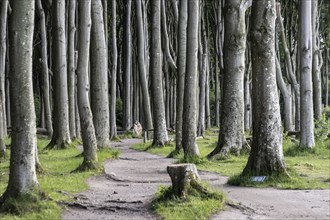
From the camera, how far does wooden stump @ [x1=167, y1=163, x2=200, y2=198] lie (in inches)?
316

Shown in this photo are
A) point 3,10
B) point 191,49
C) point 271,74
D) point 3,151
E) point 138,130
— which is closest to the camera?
point 271,74

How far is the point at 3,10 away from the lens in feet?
70.9

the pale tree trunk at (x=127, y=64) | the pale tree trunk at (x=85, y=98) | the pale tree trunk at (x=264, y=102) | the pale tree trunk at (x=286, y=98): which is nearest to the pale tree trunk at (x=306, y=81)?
the pale tree trunk at (x=264, y=102)

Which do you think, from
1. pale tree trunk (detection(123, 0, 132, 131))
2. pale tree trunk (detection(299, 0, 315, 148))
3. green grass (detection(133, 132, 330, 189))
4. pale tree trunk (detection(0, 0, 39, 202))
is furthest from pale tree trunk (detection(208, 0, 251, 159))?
pale tree trunk (detection(123, 0, 132, 131))

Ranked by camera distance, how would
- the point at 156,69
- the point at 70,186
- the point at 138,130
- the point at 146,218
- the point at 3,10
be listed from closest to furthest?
1. the point at 146,218
2. the point at 70,186
3. the point at 156,69
4. the point at 3,10
5. the point at 138,130

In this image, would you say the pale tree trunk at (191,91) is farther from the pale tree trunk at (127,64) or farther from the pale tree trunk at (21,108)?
the pale tree trunk at (127,64)

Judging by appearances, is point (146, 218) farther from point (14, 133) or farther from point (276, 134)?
point (276, 134)

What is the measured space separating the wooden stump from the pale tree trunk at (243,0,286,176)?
2.30 meters

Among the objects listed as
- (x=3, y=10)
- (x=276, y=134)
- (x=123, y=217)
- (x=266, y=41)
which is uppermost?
(x=3, y=10)

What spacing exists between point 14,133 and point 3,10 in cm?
1539

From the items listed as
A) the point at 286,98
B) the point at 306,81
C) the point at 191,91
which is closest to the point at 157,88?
the point at 286,98

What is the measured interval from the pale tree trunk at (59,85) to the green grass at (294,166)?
10.0 ft

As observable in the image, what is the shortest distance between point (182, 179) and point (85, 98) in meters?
4.78

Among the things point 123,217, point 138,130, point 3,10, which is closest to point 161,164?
point 123,217
